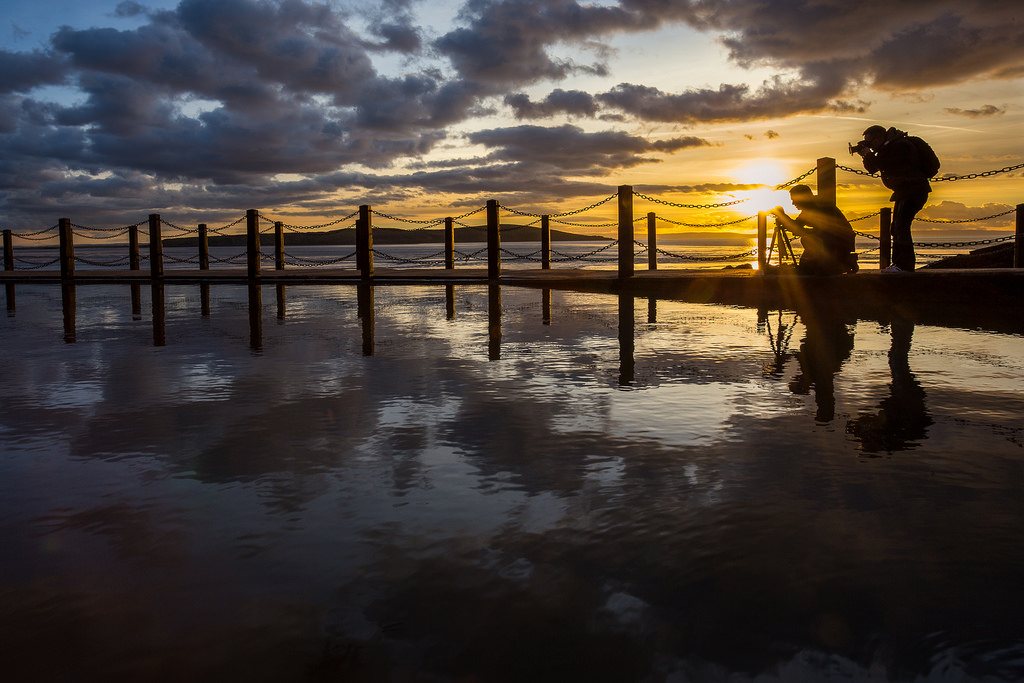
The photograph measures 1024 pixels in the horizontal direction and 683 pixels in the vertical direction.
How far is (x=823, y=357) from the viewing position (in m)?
6.71

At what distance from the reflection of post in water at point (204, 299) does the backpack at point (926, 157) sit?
1146cm

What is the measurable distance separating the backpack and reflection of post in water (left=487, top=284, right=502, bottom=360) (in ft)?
23.2

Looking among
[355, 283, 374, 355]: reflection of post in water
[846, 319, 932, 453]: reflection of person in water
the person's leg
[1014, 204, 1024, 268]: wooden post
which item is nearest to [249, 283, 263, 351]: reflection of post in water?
[355, 283, 374, 355]: reflection of post in water

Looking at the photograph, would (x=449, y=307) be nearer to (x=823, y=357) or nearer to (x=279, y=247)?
(x=823, y=357)

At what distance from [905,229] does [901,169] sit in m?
0.97

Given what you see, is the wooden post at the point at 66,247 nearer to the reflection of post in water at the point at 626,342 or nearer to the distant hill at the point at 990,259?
the reflection of post in water at the point at 626,342

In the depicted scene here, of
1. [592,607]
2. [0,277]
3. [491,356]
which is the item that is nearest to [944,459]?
[592,607]

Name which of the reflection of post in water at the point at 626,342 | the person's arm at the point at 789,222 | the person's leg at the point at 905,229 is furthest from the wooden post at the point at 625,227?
the person's leg at the point at 905,229

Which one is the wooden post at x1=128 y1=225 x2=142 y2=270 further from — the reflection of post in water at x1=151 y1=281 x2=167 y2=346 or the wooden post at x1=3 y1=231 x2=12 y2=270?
the reflection of post in water at x1=151 y1=281 x2=167 y2=346

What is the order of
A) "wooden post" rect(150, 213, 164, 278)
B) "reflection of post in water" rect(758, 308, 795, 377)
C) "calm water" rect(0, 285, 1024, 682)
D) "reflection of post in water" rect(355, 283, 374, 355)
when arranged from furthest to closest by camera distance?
"wooden post" rect(150, 213, 164, 278)
"reflection of post in water" rect(355, 283, 374, 355)
"reflection of post in water" rect(758, 308, 795, 377)
"calm water" rect(0, 285, 1024, 682)

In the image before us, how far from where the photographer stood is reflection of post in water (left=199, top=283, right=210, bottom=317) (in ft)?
40.1

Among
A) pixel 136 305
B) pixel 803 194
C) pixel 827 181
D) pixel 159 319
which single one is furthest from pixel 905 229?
pixel 136 305

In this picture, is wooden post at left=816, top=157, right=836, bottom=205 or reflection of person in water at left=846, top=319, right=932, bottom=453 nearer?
reflection of person in water at left=846, top=319, right=932, bottom=453

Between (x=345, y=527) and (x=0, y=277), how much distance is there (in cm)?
2341
